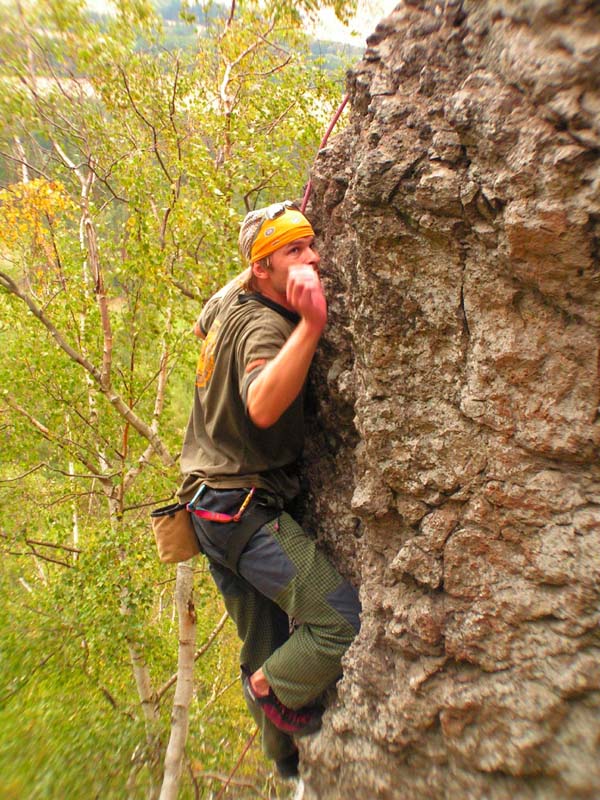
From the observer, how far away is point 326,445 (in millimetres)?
3055

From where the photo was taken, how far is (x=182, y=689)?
620cm

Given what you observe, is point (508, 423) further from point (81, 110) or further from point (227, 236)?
point (81, 110)

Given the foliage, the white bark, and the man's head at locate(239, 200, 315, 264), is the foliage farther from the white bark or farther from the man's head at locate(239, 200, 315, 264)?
the man's head at locate(239, 200, 315, 264)

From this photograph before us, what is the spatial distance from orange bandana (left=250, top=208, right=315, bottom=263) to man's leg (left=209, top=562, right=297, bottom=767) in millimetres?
1534

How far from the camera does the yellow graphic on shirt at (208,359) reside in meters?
2.85

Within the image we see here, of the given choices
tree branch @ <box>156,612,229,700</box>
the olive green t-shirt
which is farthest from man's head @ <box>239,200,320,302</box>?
tree branch @ <box>156,612,229,700</box>

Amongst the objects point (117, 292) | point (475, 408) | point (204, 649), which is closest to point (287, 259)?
point (475, 408)

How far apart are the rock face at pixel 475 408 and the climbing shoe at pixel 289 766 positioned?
62cm

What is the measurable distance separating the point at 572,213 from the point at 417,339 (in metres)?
0.70

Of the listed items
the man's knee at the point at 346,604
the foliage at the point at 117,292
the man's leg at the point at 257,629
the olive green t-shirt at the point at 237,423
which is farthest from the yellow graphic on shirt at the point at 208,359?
the foliage at the point at 117,292

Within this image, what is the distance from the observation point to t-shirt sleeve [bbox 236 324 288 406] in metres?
2.44

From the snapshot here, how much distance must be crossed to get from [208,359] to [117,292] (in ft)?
20.8

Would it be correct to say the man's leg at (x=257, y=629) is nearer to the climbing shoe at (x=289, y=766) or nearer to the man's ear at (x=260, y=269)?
the climbing shoe at (x=289, y=766)

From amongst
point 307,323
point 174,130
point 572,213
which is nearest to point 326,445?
point 307,323
